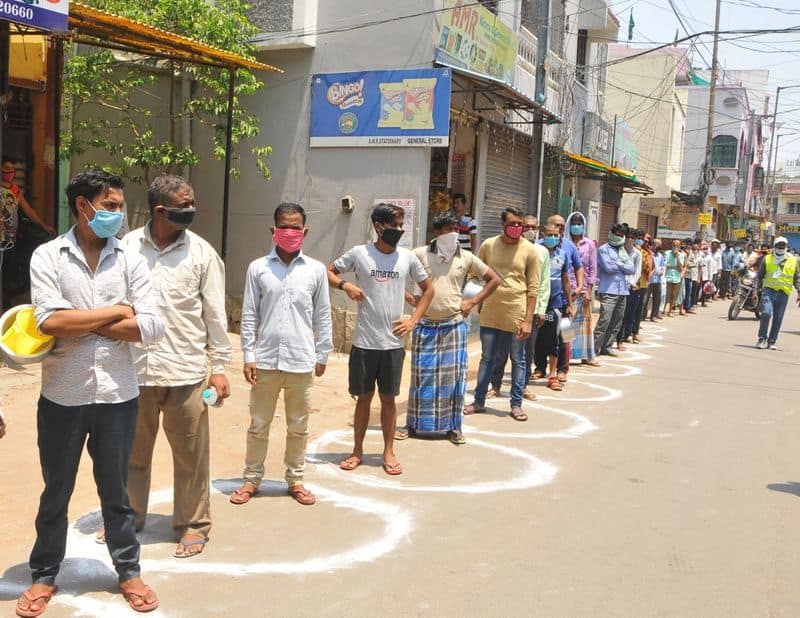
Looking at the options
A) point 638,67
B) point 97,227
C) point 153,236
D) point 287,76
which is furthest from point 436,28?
point 638,67

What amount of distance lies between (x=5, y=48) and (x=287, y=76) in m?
5.13

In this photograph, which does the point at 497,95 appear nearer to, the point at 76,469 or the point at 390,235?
the point at 390,235

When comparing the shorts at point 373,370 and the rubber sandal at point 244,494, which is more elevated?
the shorts at point 373,370

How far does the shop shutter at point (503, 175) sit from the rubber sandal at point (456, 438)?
24.7 feet

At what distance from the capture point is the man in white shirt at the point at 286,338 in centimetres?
489

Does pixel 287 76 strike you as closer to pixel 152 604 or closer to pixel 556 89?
pixel 556 89

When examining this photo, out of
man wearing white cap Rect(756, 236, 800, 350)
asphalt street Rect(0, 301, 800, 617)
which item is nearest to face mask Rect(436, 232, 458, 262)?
asphalt street Rect(0, 301, 800, 617)

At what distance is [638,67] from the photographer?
30297 millimetres

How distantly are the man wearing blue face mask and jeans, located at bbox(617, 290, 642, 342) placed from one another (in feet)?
3.75

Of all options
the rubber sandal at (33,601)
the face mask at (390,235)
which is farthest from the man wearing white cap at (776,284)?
the rubber sandal at (33,601)

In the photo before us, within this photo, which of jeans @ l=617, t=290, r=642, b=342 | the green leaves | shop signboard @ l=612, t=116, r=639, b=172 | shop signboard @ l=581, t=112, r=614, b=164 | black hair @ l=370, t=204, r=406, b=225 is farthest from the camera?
shop signboard @ l=612, t=116, r=639, b=172

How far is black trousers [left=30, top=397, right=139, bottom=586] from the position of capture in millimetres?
3367

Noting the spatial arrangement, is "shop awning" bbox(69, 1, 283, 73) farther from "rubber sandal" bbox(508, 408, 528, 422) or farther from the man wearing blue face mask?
the man wearing blue face mask

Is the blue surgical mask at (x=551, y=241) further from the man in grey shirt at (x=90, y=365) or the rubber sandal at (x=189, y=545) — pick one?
the man in grey shirt at (x=90, y=365)
